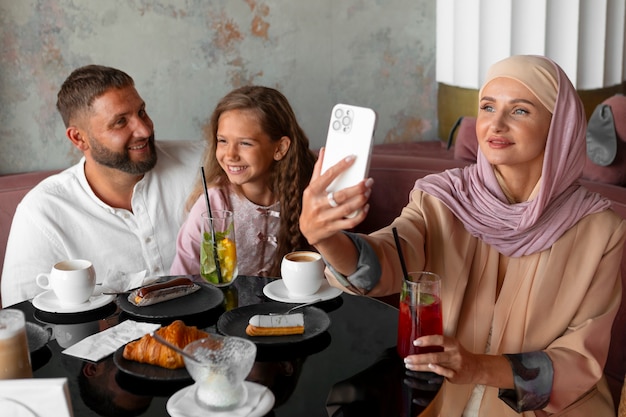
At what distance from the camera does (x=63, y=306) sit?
1835 millimetres

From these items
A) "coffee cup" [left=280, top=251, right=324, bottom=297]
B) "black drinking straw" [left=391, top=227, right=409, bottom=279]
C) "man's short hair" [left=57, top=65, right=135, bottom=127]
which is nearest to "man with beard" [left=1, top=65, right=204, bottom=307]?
"man's short hair" [left=57, top=65, right=135, bottom=127]

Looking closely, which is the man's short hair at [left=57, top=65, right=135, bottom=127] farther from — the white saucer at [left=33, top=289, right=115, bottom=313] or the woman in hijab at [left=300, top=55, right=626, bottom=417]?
the woman in hijab at [left=300, top=55, right=626, bottom=417]

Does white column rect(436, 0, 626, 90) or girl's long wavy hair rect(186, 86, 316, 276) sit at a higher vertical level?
white column rect(436, 0, 626, 90)

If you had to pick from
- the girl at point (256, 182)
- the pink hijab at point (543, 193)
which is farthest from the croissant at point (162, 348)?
the girl at point (256, 182)

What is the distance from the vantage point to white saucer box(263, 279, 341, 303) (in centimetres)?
185

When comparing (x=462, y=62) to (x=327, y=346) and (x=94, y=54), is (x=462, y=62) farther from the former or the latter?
(x=327, y=346)

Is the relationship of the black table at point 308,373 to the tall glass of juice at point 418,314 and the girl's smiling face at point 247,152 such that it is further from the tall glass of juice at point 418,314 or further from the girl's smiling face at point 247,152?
the girl's smiling face at point 247,152

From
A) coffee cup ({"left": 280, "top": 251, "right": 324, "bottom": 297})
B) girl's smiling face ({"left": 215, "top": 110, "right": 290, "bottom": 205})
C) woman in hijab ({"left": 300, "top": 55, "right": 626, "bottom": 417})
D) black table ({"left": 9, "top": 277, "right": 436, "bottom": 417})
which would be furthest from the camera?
girl's smiling face ({"left": 215, "top": 110, "right": 290, "bottom": 205})

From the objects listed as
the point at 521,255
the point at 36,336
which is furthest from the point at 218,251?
the point at 521,255

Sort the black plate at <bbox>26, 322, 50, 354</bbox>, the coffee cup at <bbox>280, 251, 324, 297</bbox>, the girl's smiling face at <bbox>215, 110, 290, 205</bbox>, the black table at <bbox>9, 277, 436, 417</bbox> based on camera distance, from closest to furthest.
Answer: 1. the black table at <bbox>9, 277, 436, 417</bbox>
2. the black plate at <bbox>26, 322, 50, 354</bbox>
3. the coffee cup at <bbox>280, 251, 324, 297</bbox>
4. the girl's smiling face at <bbox>215, 110, 290, 205</bbox>

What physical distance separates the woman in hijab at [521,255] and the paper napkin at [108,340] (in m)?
0.44

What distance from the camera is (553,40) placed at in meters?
3.28

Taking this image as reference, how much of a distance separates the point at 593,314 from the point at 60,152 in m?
2.21

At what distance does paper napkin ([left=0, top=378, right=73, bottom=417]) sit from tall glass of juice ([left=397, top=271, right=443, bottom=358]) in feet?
2.09
